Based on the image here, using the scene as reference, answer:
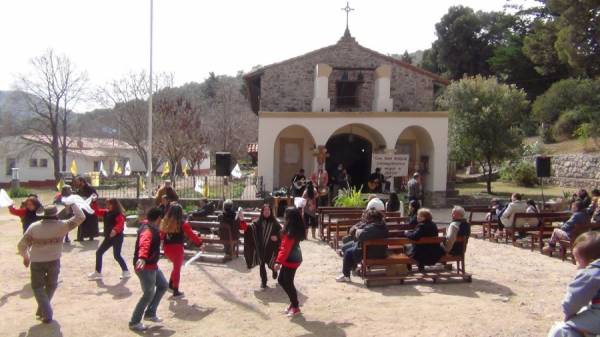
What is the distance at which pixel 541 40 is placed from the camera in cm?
3041

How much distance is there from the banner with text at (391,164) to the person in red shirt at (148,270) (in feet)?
45.2

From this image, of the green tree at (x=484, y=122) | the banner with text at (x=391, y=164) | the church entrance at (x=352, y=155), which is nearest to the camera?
the banner with text at (x=391, y=164)

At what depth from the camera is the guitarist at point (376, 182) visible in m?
19.0

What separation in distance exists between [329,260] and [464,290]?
2958 mm

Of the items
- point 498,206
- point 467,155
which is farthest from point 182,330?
point 467,155

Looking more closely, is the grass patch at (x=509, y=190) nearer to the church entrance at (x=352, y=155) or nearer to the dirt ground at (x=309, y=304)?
the church entrance at (x=352, y=155)

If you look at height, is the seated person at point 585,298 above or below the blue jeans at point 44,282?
above

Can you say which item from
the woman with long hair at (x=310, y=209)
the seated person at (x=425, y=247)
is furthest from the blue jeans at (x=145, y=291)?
the woman with long hair at (x=310, y=209)

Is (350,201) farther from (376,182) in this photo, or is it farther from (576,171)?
(576,171)

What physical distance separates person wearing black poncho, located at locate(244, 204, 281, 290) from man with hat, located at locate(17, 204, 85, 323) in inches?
103

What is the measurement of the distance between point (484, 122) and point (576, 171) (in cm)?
757

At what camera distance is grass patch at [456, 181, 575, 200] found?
2455 cm

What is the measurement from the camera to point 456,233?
8461 mm

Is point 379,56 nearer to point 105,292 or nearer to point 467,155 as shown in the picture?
point 467,155
